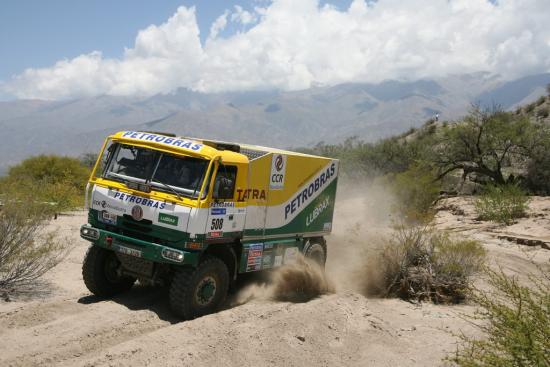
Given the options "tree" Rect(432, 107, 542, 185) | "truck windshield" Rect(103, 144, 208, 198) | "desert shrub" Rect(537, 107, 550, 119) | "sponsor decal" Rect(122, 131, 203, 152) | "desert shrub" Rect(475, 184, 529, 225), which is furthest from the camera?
"desert shrub" Rect(537, 107, 550, 119)

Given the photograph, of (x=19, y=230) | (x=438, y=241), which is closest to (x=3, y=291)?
(x=19, y=230)

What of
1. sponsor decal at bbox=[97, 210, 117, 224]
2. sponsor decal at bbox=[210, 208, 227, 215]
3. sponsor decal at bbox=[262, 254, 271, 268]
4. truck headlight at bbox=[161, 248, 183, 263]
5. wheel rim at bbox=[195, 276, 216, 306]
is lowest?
wheel rim at bbox=[195, 276, 216, 306]

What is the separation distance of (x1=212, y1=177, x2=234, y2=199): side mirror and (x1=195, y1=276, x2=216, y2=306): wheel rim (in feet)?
4.40

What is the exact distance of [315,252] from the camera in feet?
37.2

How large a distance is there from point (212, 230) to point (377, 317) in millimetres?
3072

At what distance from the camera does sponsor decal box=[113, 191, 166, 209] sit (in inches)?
316

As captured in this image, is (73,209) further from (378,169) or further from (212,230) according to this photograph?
(378,169)

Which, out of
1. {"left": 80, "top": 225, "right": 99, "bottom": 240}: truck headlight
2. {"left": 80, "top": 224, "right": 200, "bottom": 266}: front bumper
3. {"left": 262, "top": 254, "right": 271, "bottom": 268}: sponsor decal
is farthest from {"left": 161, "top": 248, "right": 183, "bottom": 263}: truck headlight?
{"left": 262, "top": 254, "right": 271, "bottom": 268}: sponsor decal

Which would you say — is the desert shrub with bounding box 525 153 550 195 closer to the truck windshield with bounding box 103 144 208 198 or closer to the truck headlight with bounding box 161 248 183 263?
the truck windshield with bounding box 103 144 208 198

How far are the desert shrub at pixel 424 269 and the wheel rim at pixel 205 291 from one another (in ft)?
12.0

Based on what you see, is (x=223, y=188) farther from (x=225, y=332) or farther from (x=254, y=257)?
(x=225, y=332)

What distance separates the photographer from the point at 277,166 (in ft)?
31.8

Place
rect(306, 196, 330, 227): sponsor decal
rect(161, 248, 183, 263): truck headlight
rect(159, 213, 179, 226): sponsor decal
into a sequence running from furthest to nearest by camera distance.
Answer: rect(306, 196, 330, 227): sponsor decal → rect(159, 213, 179, 226): sponsor decal → rect(161, 248, 183, 263): truck headlight

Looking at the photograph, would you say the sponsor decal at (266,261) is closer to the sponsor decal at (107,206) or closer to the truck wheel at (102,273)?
the truck wheel at (102,273)
